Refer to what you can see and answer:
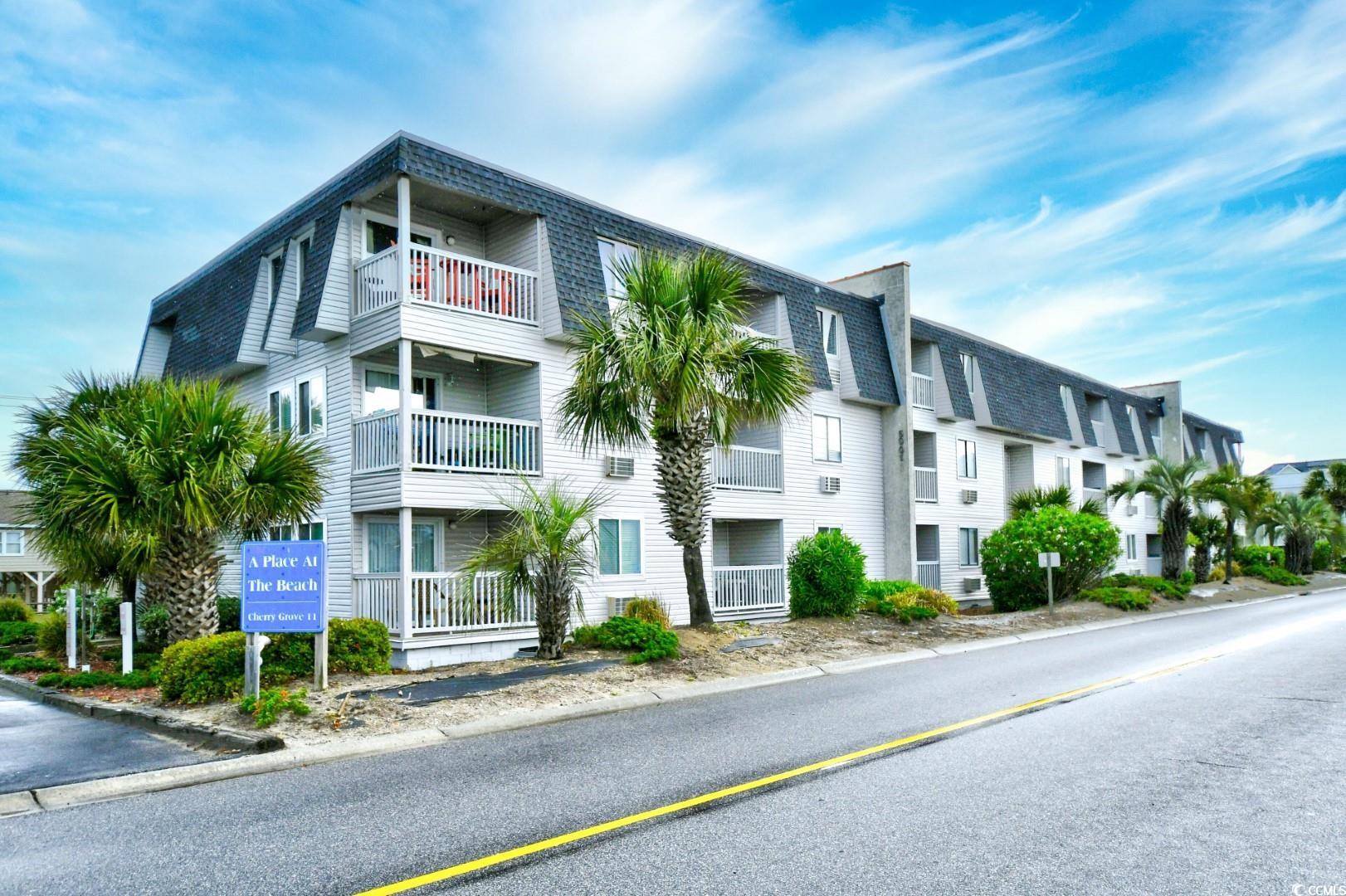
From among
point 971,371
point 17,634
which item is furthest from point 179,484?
point 971,371

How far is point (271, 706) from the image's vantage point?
1041 centimetres

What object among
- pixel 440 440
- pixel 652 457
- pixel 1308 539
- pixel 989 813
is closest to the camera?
pixel 989 813

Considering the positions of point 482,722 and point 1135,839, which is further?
Result: point 482,722

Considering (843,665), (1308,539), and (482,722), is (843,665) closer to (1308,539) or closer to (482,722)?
(482,722)

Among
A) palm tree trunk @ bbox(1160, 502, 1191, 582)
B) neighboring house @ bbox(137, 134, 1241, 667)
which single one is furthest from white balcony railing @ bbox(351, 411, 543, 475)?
palm tree trunk @ bbox(1160, 502, 1191, 582)

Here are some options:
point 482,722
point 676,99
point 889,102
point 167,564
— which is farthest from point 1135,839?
point 676,99

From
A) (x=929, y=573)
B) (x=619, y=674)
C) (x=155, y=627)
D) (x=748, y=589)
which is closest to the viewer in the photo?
(x=619, y=674)

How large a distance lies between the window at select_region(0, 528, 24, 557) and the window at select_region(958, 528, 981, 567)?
4487 cm

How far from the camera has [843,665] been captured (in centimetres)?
1636

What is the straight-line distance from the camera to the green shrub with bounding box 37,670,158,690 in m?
14.2

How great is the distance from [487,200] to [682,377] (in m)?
6.03

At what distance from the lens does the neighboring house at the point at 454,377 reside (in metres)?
18.1

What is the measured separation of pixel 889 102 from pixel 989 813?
1607cm

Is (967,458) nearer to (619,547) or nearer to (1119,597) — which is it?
(1119,597)
